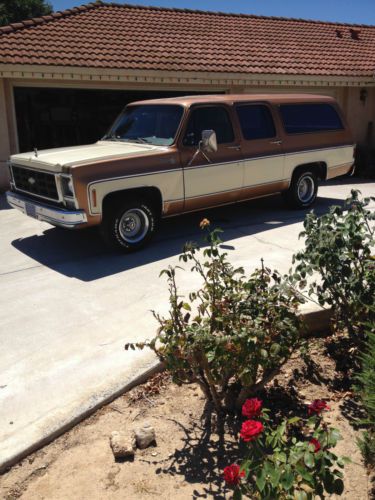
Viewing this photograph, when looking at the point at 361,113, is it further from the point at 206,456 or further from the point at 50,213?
the point at 206,456

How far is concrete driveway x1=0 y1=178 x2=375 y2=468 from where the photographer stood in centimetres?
348

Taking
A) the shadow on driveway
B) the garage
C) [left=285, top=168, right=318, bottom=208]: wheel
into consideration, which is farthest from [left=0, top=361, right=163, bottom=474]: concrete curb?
the garage

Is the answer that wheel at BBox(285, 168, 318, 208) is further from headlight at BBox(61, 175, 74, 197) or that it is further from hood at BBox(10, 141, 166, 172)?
headlight at BBox(61, 175, 74, 197)

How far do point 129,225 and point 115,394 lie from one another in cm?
354

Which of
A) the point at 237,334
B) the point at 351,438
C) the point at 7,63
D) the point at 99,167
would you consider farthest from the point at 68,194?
the point at 7,63

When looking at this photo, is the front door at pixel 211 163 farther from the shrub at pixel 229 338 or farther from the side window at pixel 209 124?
the shrub at pixel 229 338

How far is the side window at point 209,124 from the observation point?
283 inches

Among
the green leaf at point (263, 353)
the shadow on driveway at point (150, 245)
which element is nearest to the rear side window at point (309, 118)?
the shadow on driveway at point (150, 245)

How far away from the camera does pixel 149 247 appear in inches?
277

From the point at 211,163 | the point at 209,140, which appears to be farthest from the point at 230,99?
the point at 209,140

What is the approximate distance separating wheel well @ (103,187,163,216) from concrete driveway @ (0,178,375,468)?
0.61 meters

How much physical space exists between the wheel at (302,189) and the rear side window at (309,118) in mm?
744

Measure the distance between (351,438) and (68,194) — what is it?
4.33 meters

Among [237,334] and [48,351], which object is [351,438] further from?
[48,351]
